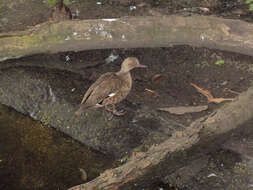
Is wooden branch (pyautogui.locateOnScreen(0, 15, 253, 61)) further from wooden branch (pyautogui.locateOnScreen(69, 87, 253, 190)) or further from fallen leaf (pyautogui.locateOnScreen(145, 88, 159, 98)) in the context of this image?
wooden branch (pyautogui.locateOnScreen(69, 87, 253, 190))

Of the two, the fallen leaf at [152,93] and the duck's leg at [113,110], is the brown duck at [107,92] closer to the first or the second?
the duck's leg at [113,110]

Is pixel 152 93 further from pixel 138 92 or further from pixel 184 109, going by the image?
pixel 184 109

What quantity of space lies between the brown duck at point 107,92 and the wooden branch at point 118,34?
58 centimetres

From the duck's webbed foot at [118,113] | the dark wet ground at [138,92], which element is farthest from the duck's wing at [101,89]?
the dark wet ground at [138,92]

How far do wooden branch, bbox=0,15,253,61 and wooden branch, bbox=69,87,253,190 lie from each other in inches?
48.2

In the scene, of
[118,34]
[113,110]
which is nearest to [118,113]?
[113,110]

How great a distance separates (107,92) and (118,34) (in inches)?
35.8

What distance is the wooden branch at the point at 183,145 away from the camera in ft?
9.95

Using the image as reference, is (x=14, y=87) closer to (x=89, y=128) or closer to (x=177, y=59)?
(x=89, y=128)

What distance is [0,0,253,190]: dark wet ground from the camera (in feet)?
12.3

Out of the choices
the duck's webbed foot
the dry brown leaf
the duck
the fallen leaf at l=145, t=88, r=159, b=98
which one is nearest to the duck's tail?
the duck's webbed foot

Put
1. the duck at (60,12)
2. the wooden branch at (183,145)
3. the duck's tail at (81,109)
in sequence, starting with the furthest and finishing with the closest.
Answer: the duck at (60,12) → the duck's tail at (81,109) → the wooden branch at (183,145)

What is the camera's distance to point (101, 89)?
4.26 m

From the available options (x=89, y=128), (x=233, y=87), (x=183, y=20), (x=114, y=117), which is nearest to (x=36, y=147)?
(x=89, y=128)
